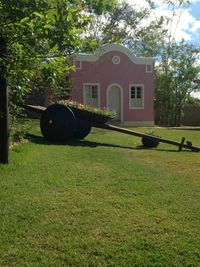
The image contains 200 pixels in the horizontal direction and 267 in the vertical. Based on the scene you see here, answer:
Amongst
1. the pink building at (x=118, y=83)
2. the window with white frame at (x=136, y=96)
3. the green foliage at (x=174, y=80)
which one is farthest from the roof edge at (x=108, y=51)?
the green foliage at (x=174, y=80)

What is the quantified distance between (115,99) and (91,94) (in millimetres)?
1624

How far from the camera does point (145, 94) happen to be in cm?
2803

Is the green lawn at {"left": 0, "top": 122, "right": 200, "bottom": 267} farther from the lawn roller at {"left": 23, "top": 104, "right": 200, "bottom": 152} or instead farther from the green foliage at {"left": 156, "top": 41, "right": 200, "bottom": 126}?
the green foliage at {"left": 156, "top": 41, "right": 200, "bottom": 126}

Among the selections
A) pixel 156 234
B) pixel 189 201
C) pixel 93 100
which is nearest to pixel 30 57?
pixel 156 234

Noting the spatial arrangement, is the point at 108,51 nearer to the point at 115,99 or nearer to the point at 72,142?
the point at 115,99

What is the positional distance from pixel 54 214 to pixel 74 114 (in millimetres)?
8750

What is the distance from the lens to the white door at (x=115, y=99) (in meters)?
27.3

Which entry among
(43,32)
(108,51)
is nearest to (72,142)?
(43,32)

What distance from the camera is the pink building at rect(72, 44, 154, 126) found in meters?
26.2

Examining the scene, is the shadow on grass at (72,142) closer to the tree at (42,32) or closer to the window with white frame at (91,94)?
the tree at (42,32)

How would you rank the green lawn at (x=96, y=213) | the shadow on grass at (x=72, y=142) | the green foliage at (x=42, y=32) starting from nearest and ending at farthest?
the green foliage at (x=42, y=32), the green lawn at (x=96, y=213), the shadow on grass at (x=72, y=142)

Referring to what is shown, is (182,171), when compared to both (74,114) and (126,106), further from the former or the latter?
(126,106)

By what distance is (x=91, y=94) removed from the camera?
26812mm

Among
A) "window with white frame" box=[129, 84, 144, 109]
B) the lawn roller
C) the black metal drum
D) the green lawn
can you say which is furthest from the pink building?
the green lawn
